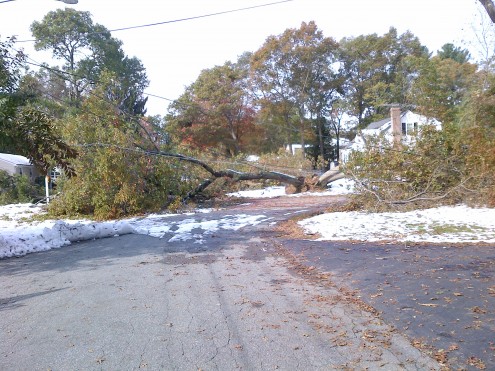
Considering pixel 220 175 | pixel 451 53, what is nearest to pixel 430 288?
pixel 220 175

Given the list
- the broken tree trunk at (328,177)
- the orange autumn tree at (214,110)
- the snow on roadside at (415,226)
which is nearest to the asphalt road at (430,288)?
the snow on roadside at (415,226)

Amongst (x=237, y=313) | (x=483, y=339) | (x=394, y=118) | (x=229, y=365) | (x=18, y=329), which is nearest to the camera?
(x=229, y=365)

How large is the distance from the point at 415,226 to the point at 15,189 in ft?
72.9

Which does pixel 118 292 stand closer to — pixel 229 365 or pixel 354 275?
pixel 229 365

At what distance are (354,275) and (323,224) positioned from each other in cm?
572

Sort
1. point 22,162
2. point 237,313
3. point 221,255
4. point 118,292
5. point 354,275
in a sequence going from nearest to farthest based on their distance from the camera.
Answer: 1. point 237,313
2. point 118,292
3. point 354,275
4. point 221,255
5. point 22,162

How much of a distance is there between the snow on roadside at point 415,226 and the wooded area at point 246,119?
1076 mm

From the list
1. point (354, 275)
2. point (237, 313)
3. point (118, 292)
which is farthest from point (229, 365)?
point (354, 275)

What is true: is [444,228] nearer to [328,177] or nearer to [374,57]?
[328,177]

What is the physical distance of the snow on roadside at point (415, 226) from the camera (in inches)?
414

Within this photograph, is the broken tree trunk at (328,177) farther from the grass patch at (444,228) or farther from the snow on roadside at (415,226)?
the grass patch at (444,228)

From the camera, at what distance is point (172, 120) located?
142 feet

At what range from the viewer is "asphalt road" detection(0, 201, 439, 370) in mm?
4555

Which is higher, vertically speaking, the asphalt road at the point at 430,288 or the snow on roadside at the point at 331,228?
the snow on roadside at the point at 331,228
